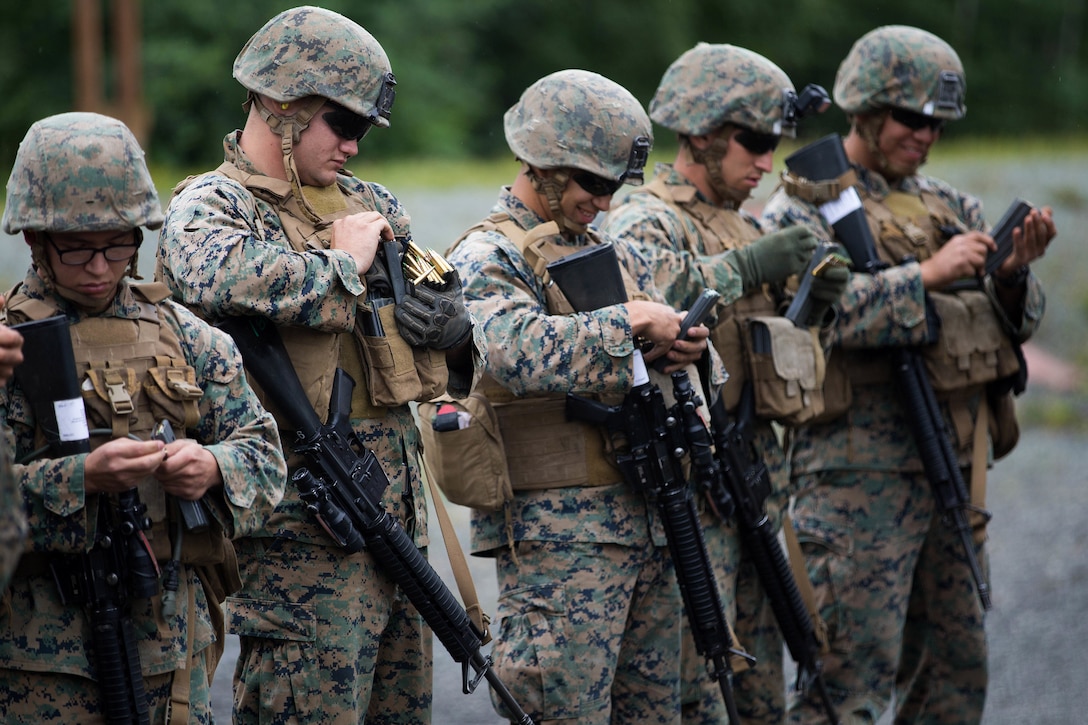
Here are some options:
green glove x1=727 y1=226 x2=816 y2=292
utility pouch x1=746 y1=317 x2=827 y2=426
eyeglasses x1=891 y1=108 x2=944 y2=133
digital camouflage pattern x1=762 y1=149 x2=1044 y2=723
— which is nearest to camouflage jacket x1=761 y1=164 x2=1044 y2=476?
digital camouflage pattern x1=762 y1=149 x2=1044 y2=723

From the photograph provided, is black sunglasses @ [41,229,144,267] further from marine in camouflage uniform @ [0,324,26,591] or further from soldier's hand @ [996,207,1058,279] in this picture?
soldier's hand @ [996,207,1058,279]

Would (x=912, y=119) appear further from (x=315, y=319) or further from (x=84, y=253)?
(x=84, y=253)

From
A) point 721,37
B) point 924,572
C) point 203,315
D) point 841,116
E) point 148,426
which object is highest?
point 721,37

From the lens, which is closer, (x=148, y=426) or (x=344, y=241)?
(x=148, y=426)

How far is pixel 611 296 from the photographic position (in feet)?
13.7

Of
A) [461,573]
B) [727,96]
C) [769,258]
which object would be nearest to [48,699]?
[461,573]

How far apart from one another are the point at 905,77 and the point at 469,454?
266cm

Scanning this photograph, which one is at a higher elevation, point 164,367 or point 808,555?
point 164,367

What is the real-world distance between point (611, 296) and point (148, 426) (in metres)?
1.58

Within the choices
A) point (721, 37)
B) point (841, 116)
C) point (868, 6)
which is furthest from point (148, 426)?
point (868, 6)

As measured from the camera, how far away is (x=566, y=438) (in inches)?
166

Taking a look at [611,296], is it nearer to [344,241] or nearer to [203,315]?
[344,241]

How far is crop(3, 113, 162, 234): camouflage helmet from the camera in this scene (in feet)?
9.83

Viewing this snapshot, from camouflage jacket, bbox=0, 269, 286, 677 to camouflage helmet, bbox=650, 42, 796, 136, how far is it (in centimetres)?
226
